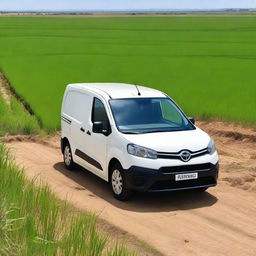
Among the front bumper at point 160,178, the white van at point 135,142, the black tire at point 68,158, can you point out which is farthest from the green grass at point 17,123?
the front bumper at point 160,178

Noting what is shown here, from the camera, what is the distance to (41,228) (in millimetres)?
5609

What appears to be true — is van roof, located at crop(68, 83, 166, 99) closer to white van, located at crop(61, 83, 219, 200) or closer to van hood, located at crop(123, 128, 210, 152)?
white van, located at crop(61, 83, 219, 200)

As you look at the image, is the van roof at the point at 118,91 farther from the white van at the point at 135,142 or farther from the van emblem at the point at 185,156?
the van emblem at the point at 185,156

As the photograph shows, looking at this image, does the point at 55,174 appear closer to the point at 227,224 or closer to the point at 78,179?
the point at 78,179

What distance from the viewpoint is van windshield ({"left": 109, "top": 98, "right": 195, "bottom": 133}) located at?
938cm

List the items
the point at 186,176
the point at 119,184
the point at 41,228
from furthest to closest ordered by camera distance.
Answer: the point at 119,184, the point at 186,176, the point at 41,228

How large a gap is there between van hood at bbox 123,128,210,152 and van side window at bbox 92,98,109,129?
0.90 m

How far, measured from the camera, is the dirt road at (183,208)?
274 inches

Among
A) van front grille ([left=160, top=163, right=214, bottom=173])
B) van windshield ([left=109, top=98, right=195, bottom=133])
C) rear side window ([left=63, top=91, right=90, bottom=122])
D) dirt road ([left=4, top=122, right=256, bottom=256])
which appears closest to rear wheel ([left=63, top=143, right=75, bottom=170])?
dirt road ([left=4, top=122, right=256, bottom=256])

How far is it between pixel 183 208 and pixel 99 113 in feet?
8.18

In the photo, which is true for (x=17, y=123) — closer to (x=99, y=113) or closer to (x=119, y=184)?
(x=99, y=113)

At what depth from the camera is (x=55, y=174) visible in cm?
1088

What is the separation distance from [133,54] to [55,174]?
26.1m

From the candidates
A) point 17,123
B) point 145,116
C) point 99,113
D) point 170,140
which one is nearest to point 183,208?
point 170,140
